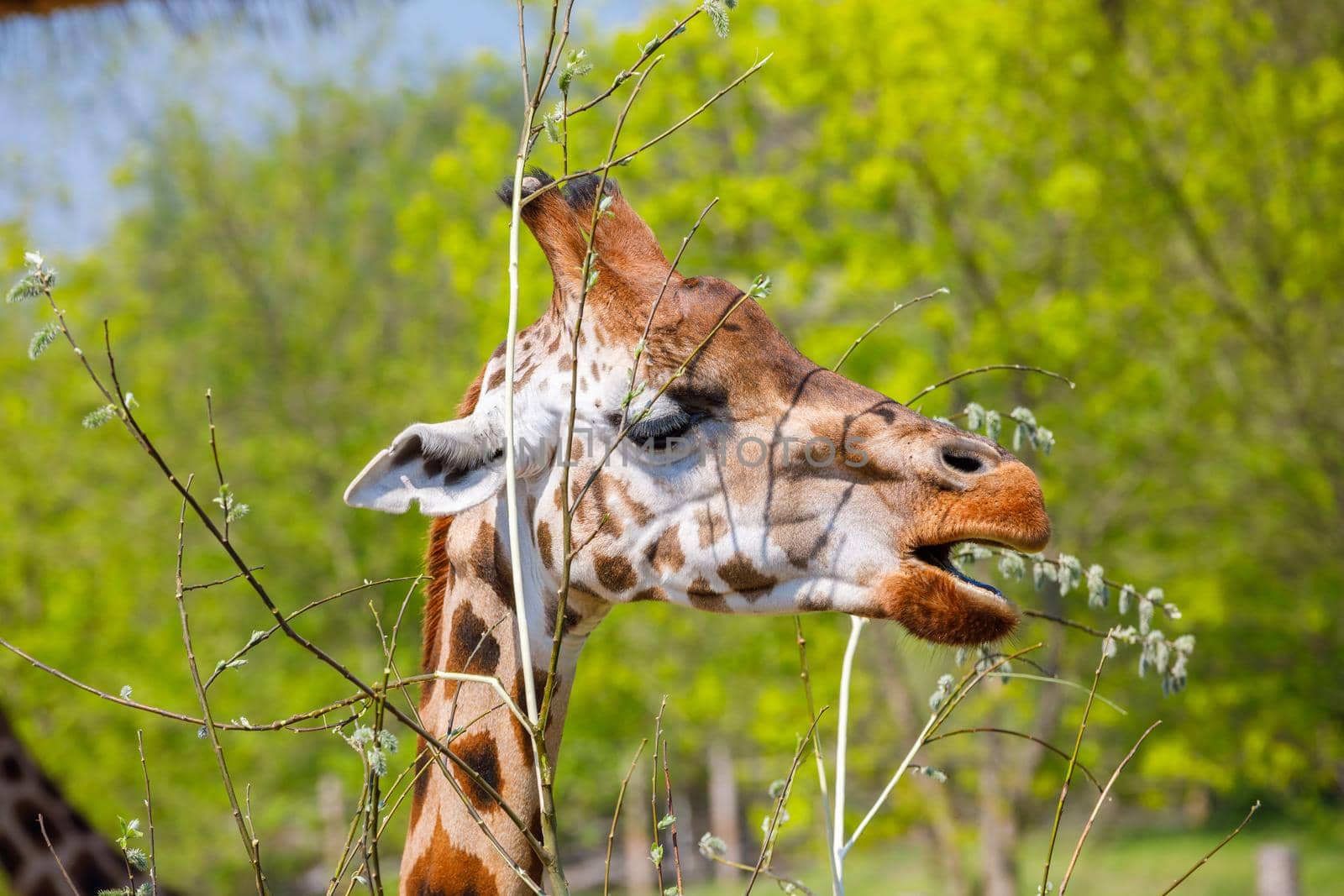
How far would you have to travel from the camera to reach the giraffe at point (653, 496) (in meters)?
2.19

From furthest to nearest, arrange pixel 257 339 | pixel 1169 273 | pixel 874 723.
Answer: pixel 257 339 < pixel 874 723 < pixel 1169 273

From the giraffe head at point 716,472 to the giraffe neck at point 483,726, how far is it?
0.35 feet

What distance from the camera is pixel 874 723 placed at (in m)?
11.2

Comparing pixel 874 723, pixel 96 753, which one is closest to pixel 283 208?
pixel 96 753

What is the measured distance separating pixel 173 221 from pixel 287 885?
10.6 metres

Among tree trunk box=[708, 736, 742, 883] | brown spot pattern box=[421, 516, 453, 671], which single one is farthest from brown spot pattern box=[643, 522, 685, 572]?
tree trunk box=[708, 736, 742, 883]

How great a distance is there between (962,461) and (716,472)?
1.56 ft

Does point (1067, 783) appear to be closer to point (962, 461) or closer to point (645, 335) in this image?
point (962, 461)

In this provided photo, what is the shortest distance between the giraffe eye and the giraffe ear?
279 mm

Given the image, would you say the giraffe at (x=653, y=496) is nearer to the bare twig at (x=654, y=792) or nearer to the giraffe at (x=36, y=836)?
the bare twig at (x=654, y=792)

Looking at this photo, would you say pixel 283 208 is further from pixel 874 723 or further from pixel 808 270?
pixel 874 723

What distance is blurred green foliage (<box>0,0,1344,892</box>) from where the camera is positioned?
8.56 m

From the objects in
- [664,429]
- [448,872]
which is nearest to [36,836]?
[448,872]

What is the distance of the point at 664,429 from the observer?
2363 mm
